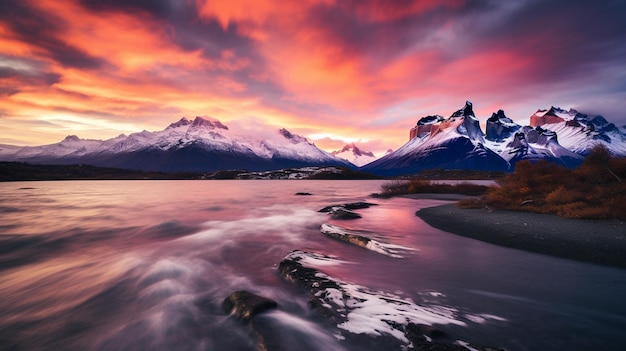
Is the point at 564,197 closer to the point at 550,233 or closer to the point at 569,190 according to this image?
the point at 569,190

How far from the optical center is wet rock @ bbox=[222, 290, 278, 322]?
686cm

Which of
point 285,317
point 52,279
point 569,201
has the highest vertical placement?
point 569,201

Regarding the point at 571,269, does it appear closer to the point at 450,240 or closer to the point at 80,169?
the point at 450,240

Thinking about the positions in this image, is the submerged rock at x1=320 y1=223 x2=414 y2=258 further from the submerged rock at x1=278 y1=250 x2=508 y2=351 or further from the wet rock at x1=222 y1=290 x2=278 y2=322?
the wet rock at x1=222 y1=290 x2=278 y2=322

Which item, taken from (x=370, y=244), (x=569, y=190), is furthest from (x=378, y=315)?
(x=569, y=190)

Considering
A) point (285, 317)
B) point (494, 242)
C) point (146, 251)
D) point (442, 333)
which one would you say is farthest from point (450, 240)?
point (146, 251)

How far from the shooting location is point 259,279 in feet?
33.6

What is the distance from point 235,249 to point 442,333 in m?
11.7

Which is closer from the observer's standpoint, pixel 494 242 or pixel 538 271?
pixel 538 271

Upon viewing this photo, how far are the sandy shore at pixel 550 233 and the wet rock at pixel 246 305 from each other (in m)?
12.8

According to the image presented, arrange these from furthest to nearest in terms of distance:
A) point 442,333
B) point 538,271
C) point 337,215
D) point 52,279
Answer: point 337,215 → point 52,279 → point 538,271 → point 442,333

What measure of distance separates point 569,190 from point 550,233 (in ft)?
40.4

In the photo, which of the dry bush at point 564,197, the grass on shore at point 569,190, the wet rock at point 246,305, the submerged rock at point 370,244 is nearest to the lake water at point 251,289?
the wet rock at point 246,305

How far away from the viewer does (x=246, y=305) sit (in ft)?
23.3
